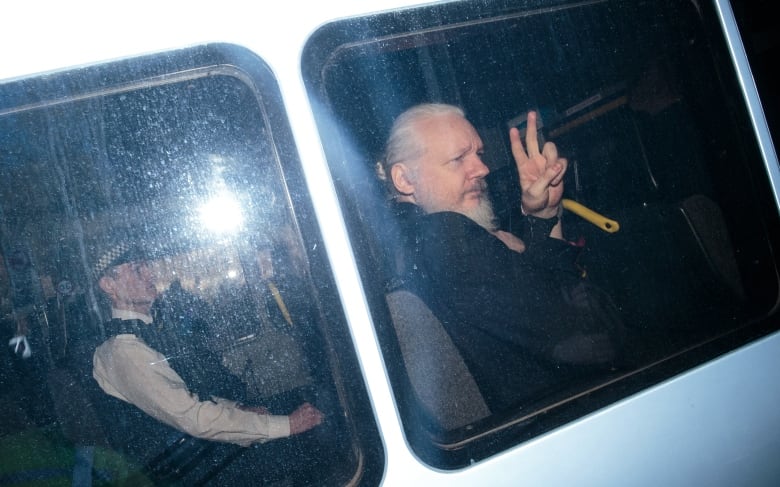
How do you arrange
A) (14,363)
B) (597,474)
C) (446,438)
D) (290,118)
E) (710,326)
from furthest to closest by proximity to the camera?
(710,326) → (597,474) → (446,438) → (290,118) → (14,363)

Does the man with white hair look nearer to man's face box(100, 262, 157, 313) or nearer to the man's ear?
the man's ear

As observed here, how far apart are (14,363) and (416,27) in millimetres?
1162

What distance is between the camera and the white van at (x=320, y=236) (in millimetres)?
952

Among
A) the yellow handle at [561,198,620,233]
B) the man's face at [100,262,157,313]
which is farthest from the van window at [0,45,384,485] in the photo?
the yellow handle at [561,198,620,233]

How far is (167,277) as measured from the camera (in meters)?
0.97

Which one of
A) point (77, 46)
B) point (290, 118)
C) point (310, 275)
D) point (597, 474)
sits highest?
point (77, 46)

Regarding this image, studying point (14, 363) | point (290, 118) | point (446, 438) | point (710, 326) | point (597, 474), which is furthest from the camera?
point (710, 326)

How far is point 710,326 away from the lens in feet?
4.82

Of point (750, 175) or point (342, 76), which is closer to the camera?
point (342, 76)

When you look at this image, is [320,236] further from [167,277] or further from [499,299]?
[499,299]

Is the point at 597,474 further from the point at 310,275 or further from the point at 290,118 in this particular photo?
the point at 290,118

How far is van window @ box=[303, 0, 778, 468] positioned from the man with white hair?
0.09 feet

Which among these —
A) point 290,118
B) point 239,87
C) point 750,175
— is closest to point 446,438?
point 290,118

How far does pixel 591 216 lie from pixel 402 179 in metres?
0.61
